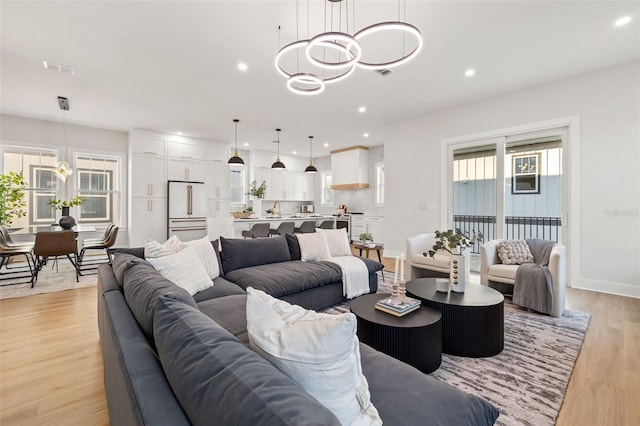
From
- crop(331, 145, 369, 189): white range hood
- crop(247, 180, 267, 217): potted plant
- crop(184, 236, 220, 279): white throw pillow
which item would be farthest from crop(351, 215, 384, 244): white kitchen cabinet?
crop(184, 236, 220, 279): white throw pillow

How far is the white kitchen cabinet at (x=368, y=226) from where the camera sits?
854cm

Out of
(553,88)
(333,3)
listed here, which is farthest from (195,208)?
(553,88)

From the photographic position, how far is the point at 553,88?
434 centimetres

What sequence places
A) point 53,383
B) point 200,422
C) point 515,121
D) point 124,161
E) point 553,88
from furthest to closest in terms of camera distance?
point 124,161 < point 515,121 < point 553,88 < point 53,383 < point 200,422

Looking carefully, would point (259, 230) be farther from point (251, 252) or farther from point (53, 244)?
point (53, 244)

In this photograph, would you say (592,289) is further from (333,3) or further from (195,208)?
(195,208)

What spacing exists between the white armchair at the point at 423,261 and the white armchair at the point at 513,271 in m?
0.46

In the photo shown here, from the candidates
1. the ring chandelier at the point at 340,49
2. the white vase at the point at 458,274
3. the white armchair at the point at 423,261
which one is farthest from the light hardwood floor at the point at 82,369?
the ring chandelier at the point at 340,49

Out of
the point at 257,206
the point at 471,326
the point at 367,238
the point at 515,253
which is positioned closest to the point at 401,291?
the point at 471,326

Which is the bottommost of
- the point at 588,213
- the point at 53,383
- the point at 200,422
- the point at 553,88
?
the point at 53,383

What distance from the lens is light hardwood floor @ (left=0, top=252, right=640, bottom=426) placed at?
1712 mm

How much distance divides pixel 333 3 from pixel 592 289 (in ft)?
16.1

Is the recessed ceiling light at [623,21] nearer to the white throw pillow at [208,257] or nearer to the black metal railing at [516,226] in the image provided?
the black metal railing at [516,226]

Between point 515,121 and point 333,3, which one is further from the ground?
point 333,3
